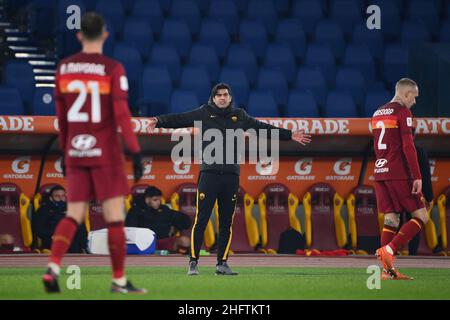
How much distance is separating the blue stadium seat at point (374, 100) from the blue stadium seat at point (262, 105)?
1.48 metres

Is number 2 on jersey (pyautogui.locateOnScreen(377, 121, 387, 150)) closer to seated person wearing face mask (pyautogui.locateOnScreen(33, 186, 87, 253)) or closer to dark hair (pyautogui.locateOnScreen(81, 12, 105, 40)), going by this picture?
dark hair (pyautogui.locateOnScreen(81, 12, 105, 40))

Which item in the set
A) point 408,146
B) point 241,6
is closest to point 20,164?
point 241,6

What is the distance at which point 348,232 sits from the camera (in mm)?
15492

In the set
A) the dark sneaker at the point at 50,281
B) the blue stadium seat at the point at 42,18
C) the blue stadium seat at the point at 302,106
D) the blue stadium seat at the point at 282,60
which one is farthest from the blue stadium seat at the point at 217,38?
the dark sneaker at the point at 50,281

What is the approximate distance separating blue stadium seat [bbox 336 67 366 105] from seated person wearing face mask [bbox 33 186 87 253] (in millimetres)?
5478

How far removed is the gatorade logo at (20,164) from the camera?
1509 centimetres

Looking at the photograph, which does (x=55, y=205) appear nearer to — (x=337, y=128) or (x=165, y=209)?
(x=165, y=209)

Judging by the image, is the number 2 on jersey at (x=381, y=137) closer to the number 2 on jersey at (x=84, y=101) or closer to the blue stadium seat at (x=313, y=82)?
the number 2 on jersey at (x=84, y=101)

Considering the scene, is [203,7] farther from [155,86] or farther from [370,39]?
[370,39]

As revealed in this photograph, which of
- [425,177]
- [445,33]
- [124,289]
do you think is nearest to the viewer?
[124,289]

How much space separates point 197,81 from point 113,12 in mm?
2281

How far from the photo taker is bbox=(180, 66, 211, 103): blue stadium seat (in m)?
17.0

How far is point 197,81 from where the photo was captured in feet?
56.2

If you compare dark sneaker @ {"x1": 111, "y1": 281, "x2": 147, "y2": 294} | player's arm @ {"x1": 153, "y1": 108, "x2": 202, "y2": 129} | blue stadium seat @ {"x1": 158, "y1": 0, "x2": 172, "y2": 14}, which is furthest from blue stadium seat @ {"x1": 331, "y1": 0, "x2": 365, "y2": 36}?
dark sneaker @ {"x1": 111, "y1": 281, "x2": 147, "y2": 294}
